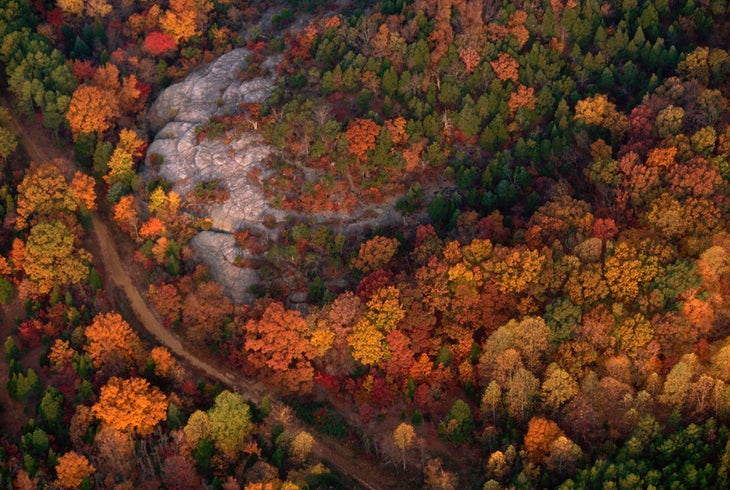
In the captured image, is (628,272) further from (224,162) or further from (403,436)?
(224,162)

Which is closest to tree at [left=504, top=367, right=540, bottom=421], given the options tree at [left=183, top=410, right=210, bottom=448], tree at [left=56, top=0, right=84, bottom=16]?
tree at [left=183, top=410, right=210, bottom=448]

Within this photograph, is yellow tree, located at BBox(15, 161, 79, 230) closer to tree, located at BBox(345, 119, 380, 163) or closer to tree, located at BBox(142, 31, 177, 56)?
tree, located at BBox(142, 31, 177, 56)

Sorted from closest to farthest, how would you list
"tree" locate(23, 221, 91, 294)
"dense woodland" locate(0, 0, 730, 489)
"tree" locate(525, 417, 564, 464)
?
"tree" locate(525, 417, 564, 464), "dense woodland" locate(0, 0, 730, 489), "tree" locate(23, 221, 91, 294)

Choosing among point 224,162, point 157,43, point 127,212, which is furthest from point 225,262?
point 157,43

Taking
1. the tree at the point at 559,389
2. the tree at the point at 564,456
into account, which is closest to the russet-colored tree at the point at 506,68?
the tree at the point at 559,389

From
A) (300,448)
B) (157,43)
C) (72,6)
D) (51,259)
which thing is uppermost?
(72,6)

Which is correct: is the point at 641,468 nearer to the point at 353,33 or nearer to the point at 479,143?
the point at 479,143
